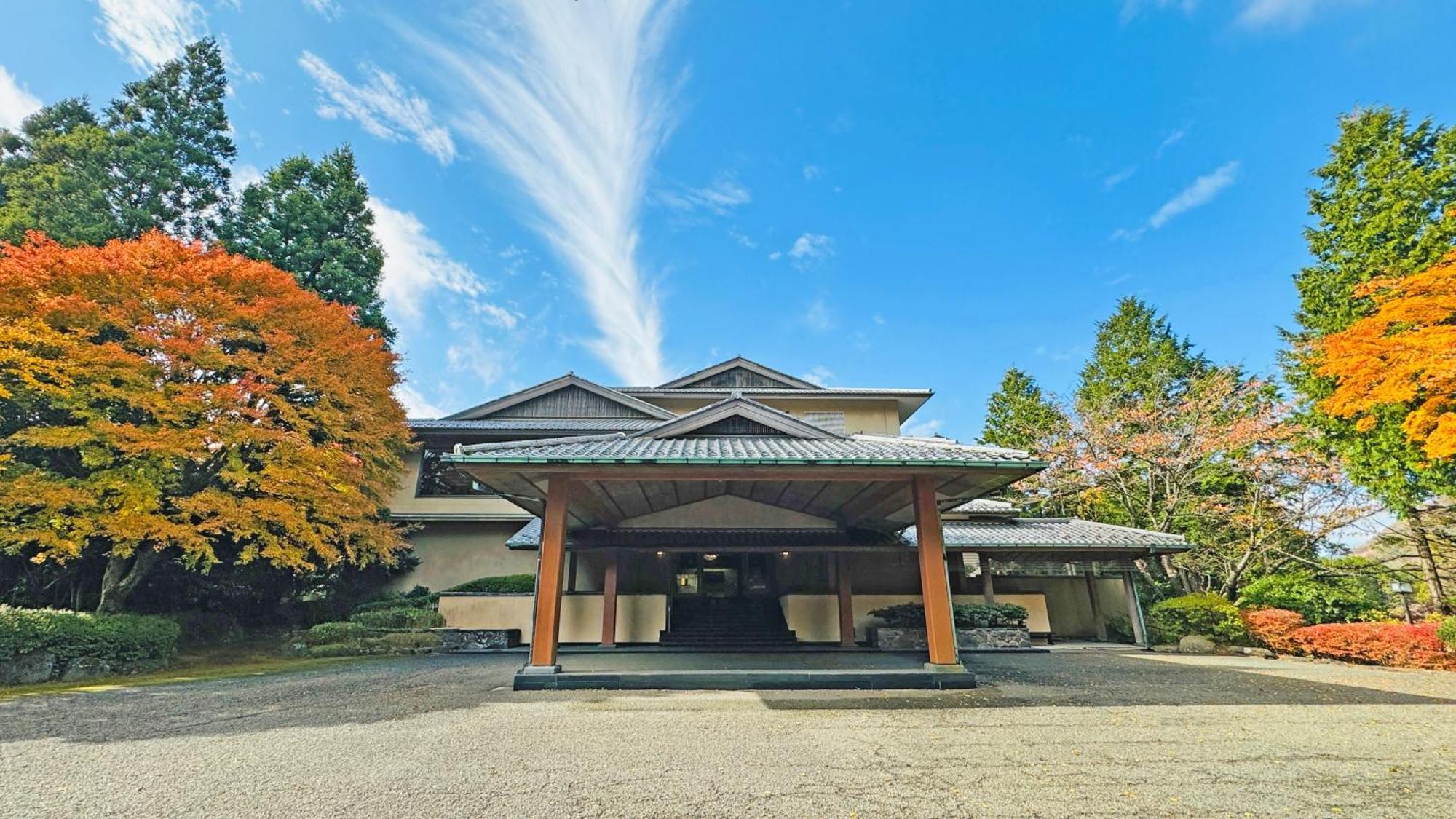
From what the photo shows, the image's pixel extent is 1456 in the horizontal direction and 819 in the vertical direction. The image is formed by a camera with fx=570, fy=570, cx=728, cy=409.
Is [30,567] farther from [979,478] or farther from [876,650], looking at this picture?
[979,478]

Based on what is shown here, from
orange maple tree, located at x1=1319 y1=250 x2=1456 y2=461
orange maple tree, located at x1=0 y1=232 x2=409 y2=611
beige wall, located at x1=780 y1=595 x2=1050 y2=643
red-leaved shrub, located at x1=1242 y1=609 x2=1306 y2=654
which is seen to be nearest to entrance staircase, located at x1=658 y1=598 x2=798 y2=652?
beige wall, located at x1=780 y1=595 x2=1050 y2=643

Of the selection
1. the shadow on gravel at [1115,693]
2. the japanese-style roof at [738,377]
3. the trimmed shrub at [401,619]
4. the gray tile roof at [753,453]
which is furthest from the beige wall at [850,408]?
the gray tile roof at [753,453]

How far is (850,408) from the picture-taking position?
20906 millimetres

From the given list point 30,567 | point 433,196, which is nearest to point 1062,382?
point 433,196

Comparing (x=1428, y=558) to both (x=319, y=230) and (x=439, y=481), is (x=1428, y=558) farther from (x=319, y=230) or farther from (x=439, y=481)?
(x=319, y=230)

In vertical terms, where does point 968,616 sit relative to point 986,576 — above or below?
below

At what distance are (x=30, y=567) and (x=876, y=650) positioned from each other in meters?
18.1

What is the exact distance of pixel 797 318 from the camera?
23.8 meters

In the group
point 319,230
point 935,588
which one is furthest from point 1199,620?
point 319,230

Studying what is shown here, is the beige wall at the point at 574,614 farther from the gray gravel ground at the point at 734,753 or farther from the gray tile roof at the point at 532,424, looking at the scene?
the gray gravel ground at the point at 734,753

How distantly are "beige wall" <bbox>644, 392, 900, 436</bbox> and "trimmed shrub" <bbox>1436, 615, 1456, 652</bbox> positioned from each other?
12663 millimetres

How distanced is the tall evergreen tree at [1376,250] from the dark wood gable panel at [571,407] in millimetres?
18873

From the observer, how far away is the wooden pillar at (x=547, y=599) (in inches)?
272

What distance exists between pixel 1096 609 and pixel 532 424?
16792 millimetres
